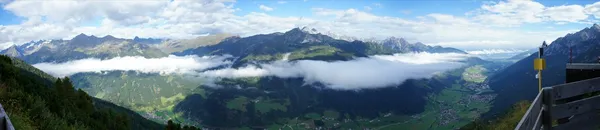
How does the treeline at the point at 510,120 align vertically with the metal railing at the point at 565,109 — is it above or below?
below

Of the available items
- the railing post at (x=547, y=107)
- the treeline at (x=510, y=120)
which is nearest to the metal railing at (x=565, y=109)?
the railing post at (x=547, y=107)

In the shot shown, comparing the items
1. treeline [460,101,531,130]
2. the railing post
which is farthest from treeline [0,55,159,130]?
treeline [460,101,531,130]

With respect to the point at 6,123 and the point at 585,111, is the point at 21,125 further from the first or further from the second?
the point at 585,111

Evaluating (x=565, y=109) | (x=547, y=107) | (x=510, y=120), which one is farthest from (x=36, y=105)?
(x=510, y=120)

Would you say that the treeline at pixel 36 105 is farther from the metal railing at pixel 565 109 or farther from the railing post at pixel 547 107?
the railing post at pixel 547 107

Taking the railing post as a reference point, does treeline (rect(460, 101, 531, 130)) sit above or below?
below

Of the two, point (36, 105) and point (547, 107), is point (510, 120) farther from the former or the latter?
point (36, 105)

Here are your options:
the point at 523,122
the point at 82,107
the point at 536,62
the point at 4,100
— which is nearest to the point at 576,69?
the point at 536,62

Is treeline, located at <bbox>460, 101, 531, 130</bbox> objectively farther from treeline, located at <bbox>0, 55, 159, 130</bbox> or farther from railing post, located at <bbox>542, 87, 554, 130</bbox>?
treeline, located at <bbox>0, 55, 159, 130</bbox>
